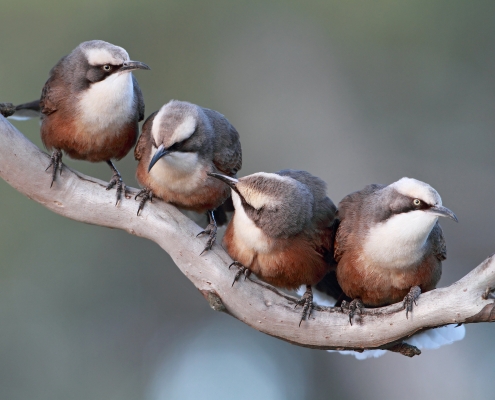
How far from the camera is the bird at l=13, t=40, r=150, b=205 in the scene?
15.1 feet

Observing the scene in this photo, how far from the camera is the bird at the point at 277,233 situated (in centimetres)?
438

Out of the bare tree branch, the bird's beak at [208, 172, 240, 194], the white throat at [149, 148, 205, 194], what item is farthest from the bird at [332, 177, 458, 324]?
the white throat at [149, 148, 205, 194]

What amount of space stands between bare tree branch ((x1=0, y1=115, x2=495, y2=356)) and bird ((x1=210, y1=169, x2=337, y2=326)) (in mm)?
111

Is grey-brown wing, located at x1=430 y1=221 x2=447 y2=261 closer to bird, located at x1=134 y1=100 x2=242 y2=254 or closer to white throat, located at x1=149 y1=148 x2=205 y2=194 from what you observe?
bird, located at x1=134 y1=100 x2=242 y2=254

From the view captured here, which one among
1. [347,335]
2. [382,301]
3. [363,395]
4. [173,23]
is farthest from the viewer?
[173,23]

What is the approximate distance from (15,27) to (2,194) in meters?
2.90

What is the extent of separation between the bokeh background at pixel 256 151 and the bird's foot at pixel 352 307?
4744 mm

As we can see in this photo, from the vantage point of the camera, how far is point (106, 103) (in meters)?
Result: 4.64

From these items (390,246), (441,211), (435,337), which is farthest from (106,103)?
(435,337)

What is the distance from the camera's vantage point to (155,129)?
176 inches

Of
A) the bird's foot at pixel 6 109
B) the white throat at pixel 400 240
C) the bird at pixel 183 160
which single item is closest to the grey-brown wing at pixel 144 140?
the bird at pixel 183 160

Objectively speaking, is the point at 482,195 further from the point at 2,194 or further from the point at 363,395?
the point at 2,194

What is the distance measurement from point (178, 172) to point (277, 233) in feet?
2.66

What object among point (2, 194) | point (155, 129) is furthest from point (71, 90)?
point (2, 194)
